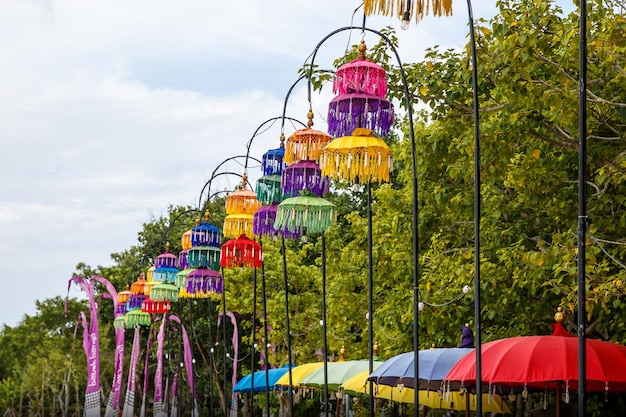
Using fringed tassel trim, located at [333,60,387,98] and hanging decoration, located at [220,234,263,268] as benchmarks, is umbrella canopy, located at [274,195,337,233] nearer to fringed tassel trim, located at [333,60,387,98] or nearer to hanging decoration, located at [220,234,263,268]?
Answer: fringed tassel trim, located at [333,60,387,98]

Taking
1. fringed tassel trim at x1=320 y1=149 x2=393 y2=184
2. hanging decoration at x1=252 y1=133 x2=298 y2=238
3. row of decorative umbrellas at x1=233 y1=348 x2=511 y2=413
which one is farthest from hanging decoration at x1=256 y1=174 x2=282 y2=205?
fringed tassel trim at x1=320 y1=149 x2=393 y2=184

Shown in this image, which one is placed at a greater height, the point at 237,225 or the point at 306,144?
the point at 306,144

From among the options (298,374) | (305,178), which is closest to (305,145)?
(305,178)

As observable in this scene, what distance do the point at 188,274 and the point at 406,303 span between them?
4.76 m

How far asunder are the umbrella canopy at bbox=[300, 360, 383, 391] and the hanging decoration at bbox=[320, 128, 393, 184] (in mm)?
8690

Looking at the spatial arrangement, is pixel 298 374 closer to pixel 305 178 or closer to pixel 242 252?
pixel 242 252

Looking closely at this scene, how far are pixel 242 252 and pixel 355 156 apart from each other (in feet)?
20.0

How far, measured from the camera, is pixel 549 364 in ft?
36.6

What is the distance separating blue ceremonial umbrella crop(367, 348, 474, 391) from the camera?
46.5 feet

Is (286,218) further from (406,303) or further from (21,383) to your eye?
(21,383)

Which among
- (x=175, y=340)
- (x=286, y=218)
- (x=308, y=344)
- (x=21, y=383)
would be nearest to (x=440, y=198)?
(x=286, y=218)

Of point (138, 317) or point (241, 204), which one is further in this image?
point (138, 317)

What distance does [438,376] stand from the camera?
1417 cm

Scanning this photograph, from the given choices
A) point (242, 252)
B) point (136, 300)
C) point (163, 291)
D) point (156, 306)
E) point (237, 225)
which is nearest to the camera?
point (237, 225)
